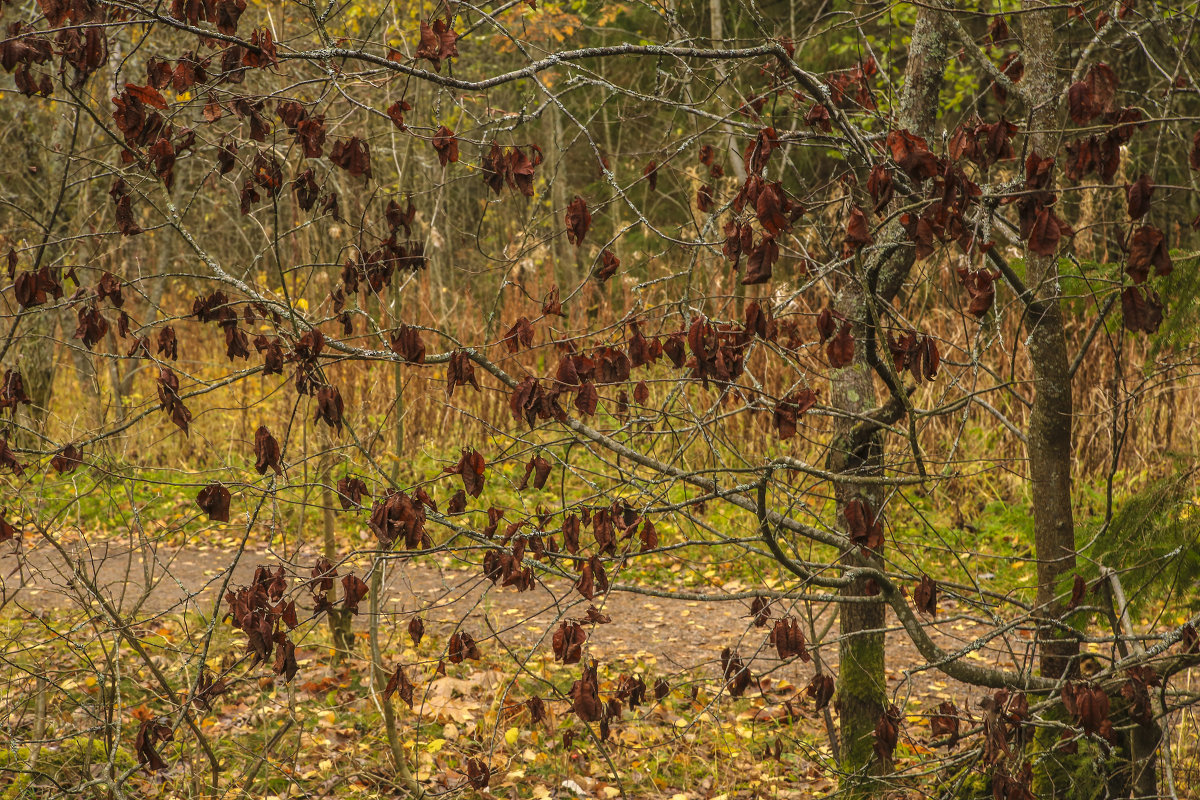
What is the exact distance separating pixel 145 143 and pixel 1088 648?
464 cm

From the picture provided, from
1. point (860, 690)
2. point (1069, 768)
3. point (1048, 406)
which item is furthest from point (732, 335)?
point (1069, 768)

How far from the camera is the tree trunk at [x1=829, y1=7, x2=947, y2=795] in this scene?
3.09m

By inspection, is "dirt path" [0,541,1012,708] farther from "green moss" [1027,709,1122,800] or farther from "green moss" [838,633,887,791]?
"green moss" [1027,709,1122,800]

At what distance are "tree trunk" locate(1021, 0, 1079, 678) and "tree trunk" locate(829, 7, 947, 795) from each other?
0.94 feet

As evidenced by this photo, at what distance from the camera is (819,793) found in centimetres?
405

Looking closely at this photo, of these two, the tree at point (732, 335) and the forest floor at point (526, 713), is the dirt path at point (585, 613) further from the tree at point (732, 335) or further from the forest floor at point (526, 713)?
the tree at point (732, 335)

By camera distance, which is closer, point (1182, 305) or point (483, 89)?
point (483, 89)

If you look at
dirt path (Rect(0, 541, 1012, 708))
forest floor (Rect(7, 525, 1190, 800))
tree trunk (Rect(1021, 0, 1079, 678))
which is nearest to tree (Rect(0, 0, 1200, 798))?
tree trunk (Rect(1021, 0, 1079, 678))

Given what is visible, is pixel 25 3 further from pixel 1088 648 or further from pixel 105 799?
pixel 1088 648

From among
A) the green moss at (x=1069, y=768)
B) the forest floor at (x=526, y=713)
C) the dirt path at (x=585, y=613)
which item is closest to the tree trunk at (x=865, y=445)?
the forest floor at (x=526, y=713)

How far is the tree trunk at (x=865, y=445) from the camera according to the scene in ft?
10.1

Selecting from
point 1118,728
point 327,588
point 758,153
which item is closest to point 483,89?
point 758,153

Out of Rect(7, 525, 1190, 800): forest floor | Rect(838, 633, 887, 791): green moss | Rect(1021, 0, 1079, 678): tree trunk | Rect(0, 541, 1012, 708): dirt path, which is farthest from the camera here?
Rect(0, 541, 1012, 708): dirt path

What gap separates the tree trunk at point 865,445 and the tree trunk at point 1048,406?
0.29 metres
